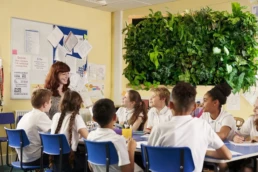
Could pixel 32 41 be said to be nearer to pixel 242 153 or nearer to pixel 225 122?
pixel 225 122

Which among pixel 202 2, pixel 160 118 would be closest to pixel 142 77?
pixel 160 118

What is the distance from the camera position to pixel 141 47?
3871 millimetres

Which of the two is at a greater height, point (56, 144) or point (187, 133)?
point (187, 133)

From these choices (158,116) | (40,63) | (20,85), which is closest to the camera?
(158,116)

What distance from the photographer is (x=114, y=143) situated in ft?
8.36

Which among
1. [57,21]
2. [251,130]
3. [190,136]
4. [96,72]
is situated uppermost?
[57,21]

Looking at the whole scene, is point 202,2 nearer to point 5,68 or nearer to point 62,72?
point 62,72

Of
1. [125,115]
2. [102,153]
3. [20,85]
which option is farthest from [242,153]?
[20,85]

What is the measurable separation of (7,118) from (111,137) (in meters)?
3.10

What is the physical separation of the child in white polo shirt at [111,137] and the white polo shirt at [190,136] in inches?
11.9

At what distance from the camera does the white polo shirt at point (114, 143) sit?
2.52 metres

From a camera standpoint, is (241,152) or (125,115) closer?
(241,152)

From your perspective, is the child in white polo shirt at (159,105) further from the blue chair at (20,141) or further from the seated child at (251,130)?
the blue chair at (20,141)

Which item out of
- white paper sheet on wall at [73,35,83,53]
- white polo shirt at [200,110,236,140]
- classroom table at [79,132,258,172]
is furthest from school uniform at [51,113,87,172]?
white paper sheet on wall at [73,35,83,53]
